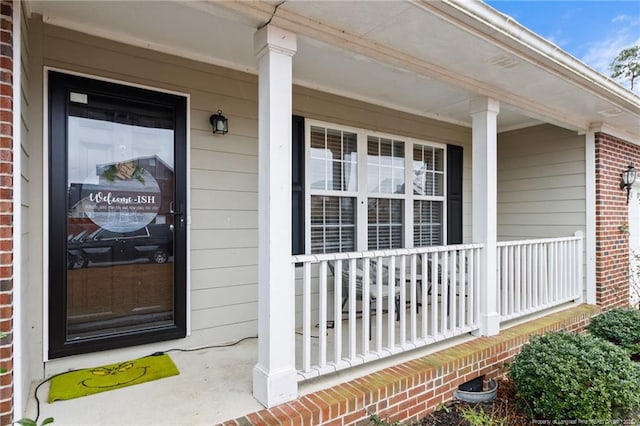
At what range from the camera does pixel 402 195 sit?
472cm

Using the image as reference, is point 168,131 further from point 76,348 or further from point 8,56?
point 76,348

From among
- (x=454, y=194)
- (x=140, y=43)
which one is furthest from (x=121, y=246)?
(x=454, y=194)

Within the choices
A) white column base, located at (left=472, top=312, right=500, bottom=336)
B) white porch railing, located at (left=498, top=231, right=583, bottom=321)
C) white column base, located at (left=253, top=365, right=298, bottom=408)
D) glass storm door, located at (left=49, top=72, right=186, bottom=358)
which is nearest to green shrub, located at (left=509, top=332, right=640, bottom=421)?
white column base, located at (left=472, top=312, right=500, bottom=336)

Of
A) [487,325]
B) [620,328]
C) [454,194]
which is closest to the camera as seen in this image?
[487,325]

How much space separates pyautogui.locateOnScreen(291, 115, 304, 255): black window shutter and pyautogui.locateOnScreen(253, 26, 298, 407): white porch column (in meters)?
1.42

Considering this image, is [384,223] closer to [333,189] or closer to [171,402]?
[333,189]

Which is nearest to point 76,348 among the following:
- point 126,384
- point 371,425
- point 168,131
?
point 126,384

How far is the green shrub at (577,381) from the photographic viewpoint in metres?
2.52

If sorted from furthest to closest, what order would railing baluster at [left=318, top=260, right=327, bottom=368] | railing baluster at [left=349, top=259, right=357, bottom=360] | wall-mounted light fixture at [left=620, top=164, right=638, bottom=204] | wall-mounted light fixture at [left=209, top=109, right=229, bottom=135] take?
wall-mounted light fixture at [left=620, top=164, right=638, bottom=204]
wall-mounted light fixture at [left=209, top=109, right=229, bottom=135]
railing baluster at [left=349, top=259, right=357, bottom=360]
railing baluster at [left=318, top=260, right=327, bottom=368]

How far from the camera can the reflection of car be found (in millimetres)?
2771

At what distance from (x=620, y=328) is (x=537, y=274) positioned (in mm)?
943

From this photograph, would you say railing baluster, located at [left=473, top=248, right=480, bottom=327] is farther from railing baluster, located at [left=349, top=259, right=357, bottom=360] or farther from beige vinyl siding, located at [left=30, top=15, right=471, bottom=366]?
beige vinyl siding, located at [left=30, top=15, right=471, bottom=366]

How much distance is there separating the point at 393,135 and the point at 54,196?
3541mm

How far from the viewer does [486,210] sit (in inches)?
137
